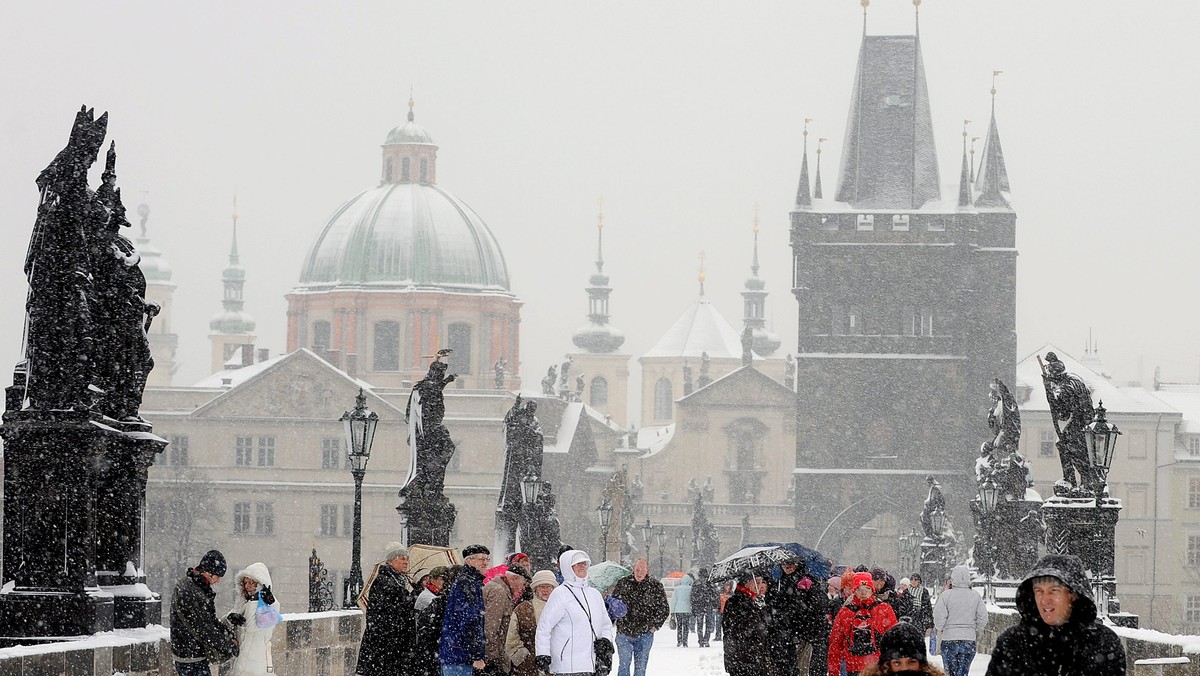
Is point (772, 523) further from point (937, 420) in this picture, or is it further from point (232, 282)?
point (232, 282)

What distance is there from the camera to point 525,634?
11422 mm

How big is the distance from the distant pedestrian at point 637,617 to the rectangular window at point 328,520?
2426 inches

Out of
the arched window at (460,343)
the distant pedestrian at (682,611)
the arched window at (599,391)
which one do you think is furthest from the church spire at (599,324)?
the distant pedestrian at (682,611)

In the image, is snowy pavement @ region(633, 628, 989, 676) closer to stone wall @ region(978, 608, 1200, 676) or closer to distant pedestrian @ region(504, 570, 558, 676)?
stone wall @ region(978, 608, 1200, 676)

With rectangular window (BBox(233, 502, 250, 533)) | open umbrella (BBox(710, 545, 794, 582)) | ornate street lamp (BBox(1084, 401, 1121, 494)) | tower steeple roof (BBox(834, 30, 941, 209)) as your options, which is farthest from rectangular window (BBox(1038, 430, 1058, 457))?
open umbrella (BBox(710, 545, 794, 582))

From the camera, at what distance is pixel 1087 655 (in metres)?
6.25

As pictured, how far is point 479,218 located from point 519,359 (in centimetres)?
719

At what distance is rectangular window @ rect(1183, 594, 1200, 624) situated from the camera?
260 feet

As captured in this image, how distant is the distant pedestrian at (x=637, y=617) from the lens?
15.6 metres

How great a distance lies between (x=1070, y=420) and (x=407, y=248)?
67275 millimetres

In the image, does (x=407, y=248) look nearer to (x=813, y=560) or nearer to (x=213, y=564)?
(x=813, y=560)

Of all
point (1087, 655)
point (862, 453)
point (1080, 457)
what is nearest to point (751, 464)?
point (862, 453)

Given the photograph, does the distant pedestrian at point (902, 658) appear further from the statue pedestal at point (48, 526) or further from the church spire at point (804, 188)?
the church spire at point (804, 188)

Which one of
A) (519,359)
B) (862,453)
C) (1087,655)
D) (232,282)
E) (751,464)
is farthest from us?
(232,282)
